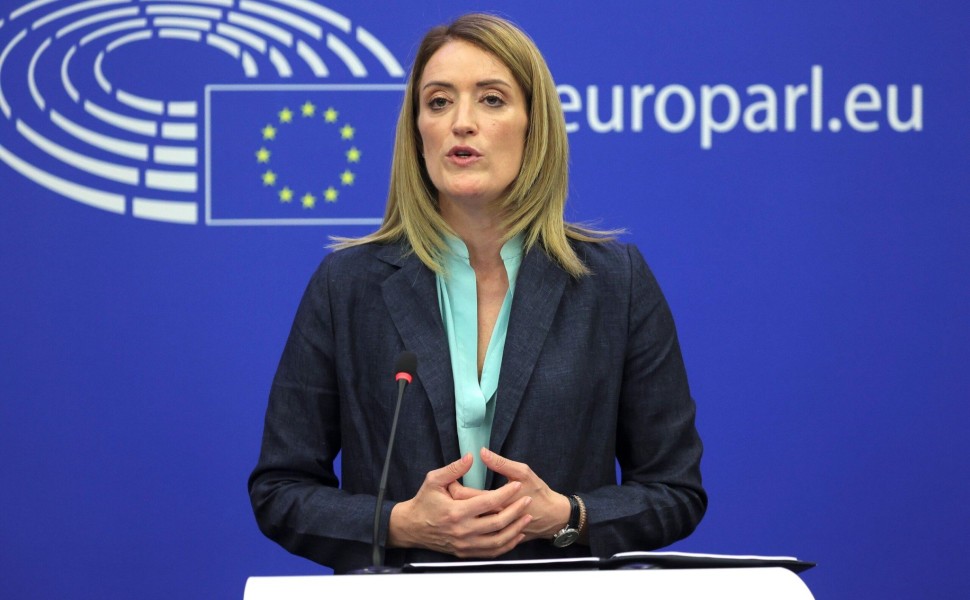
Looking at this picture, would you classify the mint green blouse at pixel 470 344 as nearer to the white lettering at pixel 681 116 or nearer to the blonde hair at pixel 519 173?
the blonde hair at pixel 519 173

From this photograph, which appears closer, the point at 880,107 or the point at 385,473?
the point at 385,473

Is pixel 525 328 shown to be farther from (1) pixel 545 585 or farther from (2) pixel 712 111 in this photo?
(2) pixel 712 111

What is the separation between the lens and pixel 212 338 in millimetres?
3547

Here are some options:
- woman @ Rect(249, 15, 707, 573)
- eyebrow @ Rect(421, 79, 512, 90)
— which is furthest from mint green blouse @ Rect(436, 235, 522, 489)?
eyebrow @ Rect(421, 79, 512, 90)

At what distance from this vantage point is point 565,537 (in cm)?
205

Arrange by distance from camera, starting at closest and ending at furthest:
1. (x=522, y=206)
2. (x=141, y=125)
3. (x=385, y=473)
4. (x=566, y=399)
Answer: (x=385, y=473)
(x=566, y=399)
(x=522, y=206)
(x=141, y=125)

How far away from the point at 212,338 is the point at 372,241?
1353mm

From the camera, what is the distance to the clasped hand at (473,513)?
1934 millimetres

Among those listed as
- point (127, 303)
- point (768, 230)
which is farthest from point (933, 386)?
point (127, 303)

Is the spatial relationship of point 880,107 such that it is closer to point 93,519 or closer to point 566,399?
point 566,399

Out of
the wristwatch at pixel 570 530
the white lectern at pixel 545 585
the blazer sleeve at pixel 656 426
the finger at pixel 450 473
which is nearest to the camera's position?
the white lectern at pixel 545 585

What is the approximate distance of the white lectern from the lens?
146cm

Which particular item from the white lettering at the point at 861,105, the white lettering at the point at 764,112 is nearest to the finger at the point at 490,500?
the white lettering at the point at 764,112

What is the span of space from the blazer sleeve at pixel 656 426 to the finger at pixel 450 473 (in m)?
0.33
